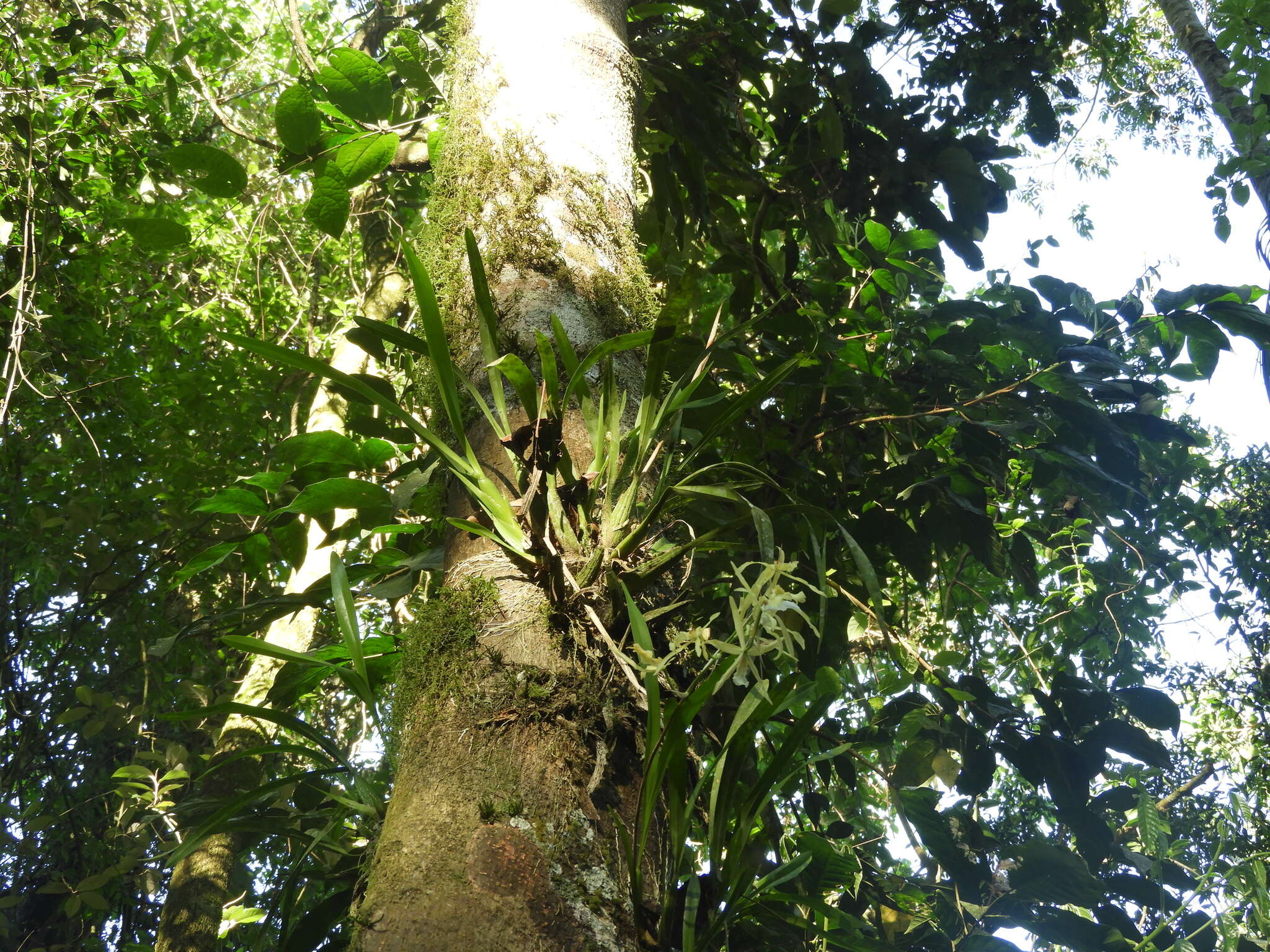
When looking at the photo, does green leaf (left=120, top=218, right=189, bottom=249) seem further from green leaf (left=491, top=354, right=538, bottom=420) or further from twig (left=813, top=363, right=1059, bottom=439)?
twig (left=813, top=363, right=1059, bottom=439)

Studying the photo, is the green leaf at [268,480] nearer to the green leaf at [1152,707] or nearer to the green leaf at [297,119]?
the green leaf at [297,119]

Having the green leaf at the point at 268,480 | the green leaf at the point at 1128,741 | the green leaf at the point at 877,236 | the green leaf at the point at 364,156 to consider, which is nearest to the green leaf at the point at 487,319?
the green leaf at the point at 268,480

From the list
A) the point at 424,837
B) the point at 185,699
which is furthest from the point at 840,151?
the point at 185,699

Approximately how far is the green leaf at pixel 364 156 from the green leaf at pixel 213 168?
15cm

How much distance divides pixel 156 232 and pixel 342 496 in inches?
17.3

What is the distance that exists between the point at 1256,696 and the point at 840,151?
10.4ft

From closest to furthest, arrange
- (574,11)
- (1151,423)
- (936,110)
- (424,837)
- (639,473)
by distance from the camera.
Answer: (424,837), (639,473), (574,11), (1151,423), (936,110)

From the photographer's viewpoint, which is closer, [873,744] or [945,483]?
[873,744]

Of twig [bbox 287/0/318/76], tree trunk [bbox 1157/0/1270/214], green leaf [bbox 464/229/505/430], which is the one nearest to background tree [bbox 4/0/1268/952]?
green leaf [bbox 464/229/505/430]

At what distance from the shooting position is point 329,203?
1270mm

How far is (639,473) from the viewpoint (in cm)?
89

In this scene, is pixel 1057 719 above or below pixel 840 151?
below

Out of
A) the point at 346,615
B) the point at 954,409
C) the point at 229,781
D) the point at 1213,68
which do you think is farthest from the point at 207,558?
the point at 1213,68

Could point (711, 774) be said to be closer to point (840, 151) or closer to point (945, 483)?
point (945, 483)
